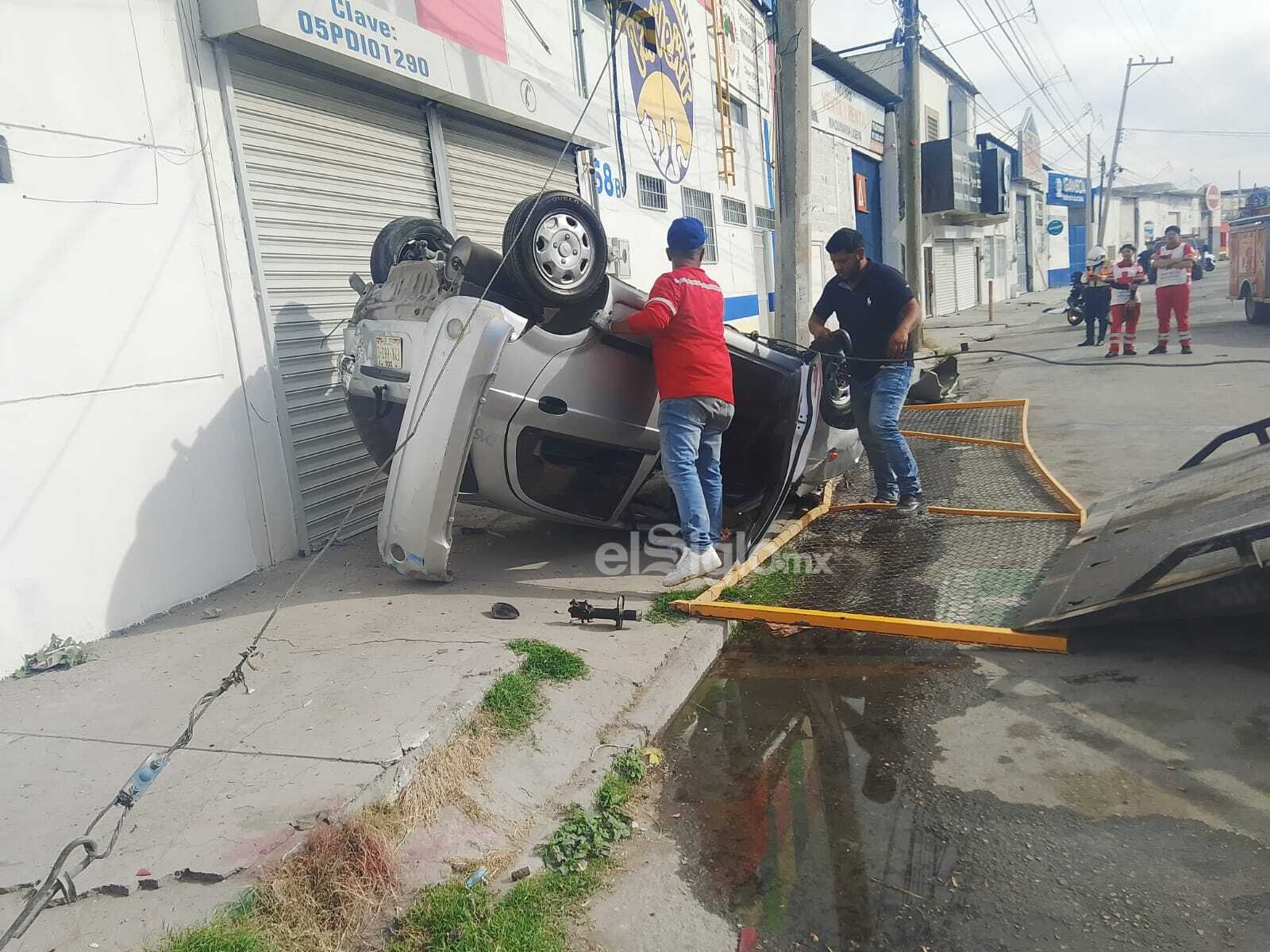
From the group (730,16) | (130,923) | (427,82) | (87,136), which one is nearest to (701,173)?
(730,16)

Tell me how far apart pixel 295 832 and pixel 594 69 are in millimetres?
9474

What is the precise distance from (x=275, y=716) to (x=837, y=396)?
430 centimetres

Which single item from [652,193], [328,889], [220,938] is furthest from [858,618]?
[652,193]

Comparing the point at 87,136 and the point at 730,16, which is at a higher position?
the point at 730,16

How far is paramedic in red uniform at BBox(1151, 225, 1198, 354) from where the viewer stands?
44.1 ft

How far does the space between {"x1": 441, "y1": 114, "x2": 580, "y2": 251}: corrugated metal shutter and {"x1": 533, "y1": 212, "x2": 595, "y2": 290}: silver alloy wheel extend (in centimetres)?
312

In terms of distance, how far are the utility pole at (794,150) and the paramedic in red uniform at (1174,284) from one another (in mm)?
7293

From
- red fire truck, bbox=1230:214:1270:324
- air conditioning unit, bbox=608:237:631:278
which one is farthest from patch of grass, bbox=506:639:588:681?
red fire truck, bbox=1230:214:1270:324

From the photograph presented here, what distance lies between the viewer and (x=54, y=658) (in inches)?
153

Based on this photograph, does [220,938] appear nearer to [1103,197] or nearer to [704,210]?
[704,210]

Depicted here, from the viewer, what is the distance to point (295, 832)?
2.44 meters

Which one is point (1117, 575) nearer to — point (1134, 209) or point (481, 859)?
point (481, 859)

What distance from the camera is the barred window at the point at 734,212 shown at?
48.4ft

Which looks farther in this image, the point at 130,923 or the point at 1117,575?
the point at 1117,575
